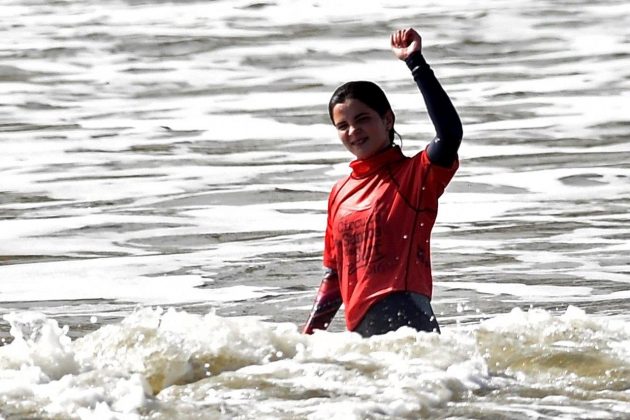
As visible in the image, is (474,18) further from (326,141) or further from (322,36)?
(326,141)

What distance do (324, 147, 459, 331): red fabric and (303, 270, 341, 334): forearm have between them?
0.78ft

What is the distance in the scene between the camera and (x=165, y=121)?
18.2m

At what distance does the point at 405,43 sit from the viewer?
6473mm

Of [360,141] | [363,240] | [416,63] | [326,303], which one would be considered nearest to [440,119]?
[416,63]

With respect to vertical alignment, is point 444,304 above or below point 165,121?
above

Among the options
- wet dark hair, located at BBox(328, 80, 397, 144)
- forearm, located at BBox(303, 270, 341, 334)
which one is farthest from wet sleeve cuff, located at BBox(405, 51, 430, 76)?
forearm, located at BBox(303, 270, 341, 334)

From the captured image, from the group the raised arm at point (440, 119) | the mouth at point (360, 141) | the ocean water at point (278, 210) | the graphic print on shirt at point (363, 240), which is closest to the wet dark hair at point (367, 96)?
the mouth at point (360, 141)

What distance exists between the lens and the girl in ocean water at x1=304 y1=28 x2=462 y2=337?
20.7 ft

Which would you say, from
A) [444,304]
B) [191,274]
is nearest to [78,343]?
[444,304]

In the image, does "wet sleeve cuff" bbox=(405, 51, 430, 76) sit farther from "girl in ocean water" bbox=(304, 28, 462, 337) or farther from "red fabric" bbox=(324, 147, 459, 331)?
"red fabric" bbox=(324, 147, 459, 331)

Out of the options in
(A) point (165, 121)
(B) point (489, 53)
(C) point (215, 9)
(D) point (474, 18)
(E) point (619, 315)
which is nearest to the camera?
(E) point (619, 315)

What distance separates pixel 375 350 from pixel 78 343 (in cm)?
118

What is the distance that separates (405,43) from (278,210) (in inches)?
243

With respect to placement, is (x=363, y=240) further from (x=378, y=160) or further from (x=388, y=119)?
(x=388, y=119)
